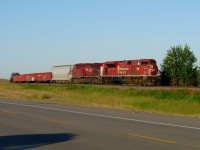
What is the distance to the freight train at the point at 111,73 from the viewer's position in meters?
47.5

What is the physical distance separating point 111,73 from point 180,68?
8642 millimetres

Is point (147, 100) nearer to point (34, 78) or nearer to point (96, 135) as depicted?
point (96, 135)

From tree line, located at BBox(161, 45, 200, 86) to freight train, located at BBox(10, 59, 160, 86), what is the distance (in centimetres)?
337

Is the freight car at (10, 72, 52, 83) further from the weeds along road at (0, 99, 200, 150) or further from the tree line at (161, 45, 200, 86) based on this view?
the weeds along road at (0, 99, 200, 150)

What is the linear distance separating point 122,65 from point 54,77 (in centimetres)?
2226

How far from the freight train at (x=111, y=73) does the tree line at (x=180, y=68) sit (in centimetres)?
337

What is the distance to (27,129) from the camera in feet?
45.3

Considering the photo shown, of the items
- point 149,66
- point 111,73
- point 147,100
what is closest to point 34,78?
point 111,73

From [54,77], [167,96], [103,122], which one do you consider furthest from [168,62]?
[103,122]

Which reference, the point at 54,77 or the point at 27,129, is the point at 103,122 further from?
the point at 54,77

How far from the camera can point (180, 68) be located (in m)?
52.1

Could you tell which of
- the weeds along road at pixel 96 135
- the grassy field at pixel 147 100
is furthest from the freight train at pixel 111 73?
the weeds along road at pixel 96 135

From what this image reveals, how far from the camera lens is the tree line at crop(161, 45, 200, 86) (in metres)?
50.9

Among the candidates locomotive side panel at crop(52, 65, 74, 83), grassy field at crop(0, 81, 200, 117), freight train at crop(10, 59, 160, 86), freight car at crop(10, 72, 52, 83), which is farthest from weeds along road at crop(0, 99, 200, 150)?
freight car at crop(10, 72, 52, 83)
